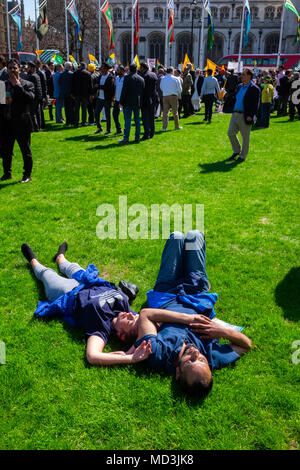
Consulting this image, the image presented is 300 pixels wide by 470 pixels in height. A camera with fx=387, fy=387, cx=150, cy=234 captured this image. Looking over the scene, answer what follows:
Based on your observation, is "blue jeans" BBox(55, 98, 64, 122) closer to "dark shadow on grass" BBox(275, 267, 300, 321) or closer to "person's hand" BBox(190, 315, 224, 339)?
"dark shadow on grass" BBox(275, 267, 300, 321)

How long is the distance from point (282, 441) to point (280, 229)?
3.87 meters

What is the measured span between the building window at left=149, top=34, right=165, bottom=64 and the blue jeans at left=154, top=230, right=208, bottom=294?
281ft

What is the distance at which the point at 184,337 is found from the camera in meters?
3.34

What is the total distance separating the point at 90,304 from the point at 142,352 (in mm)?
766

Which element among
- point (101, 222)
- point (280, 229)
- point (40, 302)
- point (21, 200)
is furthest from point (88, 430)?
point (21, 200)

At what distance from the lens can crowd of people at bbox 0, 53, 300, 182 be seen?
7.89 m

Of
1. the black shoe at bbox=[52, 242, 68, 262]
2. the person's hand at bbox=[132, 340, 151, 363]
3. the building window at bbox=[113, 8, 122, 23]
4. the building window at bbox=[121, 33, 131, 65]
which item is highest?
the building window at bbox=[113, 8, 122, 23]

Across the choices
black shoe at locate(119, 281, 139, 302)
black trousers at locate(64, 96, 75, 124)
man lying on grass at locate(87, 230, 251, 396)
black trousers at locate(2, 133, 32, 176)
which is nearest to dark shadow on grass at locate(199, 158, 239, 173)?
black trousers at locate(2, 133, 32, 176)

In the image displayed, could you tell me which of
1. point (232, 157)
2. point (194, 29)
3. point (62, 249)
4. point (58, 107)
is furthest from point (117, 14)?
point (62, 249)

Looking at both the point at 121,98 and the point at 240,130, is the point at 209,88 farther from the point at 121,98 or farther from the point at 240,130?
the point at 240,130

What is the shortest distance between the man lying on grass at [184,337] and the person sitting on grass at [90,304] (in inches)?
1.1
